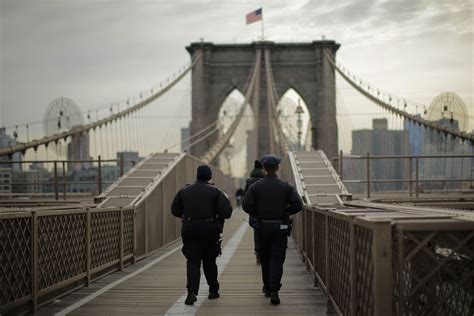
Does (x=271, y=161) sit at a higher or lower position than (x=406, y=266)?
higher

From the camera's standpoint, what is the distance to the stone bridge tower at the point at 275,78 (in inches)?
2315

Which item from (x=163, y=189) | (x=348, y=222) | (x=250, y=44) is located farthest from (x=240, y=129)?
(x=348, y=222)

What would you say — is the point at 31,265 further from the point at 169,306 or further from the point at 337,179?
the point at 337,179

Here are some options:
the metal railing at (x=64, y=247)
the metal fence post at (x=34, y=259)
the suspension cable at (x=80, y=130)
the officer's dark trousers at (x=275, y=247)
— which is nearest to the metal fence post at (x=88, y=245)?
the metal railing at (x=64, y=247)

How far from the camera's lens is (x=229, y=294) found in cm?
901

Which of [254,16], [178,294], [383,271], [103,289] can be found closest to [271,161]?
[178,294]

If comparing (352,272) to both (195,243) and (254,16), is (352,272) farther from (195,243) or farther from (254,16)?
(254,16)

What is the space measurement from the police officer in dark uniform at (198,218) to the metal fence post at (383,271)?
360 cm

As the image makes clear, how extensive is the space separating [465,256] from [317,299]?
3.38 m

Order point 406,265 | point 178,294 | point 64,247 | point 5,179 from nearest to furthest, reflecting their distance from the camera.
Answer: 1. point 406,265
2. point 64,247
3. point 178,294
4. point 5,179

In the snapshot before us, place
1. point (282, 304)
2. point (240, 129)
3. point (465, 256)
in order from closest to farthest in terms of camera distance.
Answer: point (465, 256) → point (282, 304) → point (240, 129)

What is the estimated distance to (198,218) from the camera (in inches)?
328

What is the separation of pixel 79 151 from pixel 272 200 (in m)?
19.3

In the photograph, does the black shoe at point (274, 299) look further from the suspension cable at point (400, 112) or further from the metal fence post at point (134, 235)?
the suspension cable at point (400, 112)
